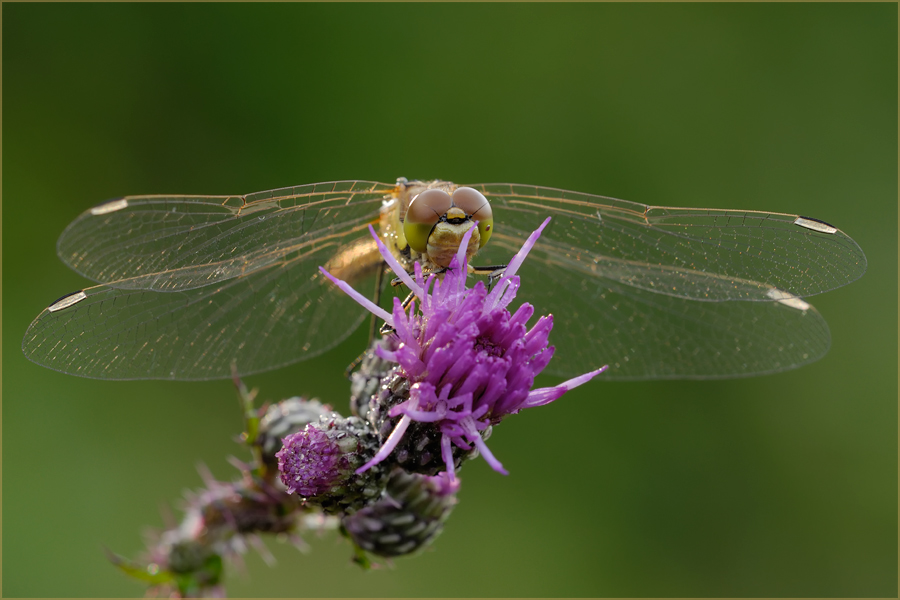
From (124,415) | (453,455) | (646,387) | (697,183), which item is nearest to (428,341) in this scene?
(453,455)

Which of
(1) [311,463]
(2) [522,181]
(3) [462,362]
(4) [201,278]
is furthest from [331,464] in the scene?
(2) [522,181]

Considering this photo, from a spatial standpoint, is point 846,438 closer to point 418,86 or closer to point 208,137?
point 418,86

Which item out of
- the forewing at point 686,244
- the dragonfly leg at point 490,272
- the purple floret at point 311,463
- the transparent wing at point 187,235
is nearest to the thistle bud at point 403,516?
the purple floret at point 311,463

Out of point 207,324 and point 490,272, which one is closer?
point 490,272

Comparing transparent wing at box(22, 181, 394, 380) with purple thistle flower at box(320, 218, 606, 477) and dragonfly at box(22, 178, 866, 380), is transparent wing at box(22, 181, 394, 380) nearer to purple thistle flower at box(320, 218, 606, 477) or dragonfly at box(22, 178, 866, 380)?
dragonfly at box(22, 178, 866, 380)

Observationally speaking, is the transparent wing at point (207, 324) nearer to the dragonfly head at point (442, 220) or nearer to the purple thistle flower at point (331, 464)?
the dragonfly head at point (442, 220)

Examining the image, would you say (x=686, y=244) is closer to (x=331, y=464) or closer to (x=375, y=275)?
(x=375, y=275)
